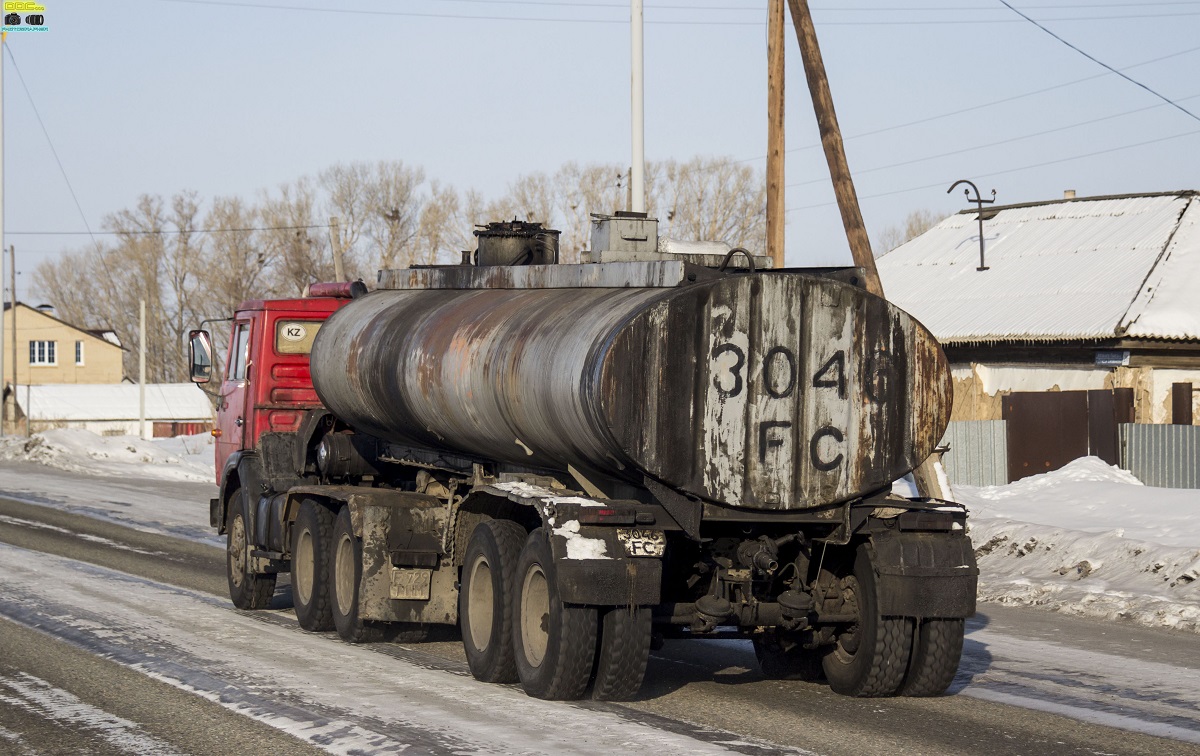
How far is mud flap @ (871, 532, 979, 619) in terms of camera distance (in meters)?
9.03

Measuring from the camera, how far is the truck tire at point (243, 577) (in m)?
13.9

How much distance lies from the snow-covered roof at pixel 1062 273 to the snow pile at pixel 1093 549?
5.22 m

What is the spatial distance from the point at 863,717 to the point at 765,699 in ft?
2.53

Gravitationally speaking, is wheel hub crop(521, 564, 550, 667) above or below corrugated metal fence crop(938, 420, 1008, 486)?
below

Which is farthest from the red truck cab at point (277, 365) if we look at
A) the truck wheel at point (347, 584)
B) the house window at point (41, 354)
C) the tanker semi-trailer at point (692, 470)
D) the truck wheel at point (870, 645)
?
the house window at point (41, 354)

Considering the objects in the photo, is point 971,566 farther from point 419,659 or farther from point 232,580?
point 232,580

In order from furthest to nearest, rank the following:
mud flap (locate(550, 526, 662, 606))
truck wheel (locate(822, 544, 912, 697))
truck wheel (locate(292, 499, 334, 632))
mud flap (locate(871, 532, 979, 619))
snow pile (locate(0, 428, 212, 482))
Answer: snow pile (locate(0, 428, 212, 482)), truck wheel (locate(292, 499, 334, 632)), truck wheel (locate(822, 544, 912, 697)), mud flap (locate(871, 532, 979, 619)), mud flap (locate(550, 526, 662, 606))

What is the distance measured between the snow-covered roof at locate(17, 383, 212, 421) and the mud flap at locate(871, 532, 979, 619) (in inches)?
2922

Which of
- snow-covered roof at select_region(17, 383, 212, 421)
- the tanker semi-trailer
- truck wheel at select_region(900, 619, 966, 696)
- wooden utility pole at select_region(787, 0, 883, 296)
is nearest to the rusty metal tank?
the tanker semi-trailer

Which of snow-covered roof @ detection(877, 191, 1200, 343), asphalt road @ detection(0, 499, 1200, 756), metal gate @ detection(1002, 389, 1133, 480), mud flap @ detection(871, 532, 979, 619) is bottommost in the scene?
asphalt road @ detection(0, 499, 1200, 756)

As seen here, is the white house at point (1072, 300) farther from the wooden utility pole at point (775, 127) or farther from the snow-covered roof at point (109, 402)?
the snow-covered roof at point (109, 402)

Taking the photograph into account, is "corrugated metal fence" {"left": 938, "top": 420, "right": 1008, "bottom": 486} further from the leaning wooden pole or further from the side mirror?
the side mirror

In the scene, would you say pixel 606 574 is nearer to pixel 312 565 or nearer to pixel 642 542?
pixel 642 542

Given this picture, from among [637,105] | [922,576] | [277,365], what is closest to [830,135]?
[637,105]
